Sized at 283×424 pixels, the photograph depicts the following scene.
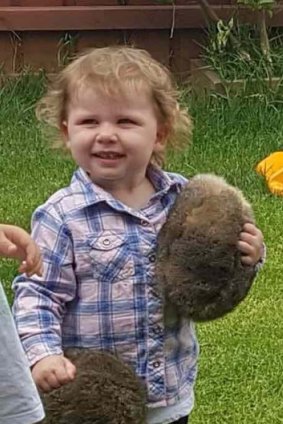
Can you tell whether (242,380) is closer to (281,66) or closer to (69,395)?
(69,395)

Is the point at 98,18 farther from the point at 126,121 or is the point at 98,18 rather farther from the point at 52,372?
the point at 52,372

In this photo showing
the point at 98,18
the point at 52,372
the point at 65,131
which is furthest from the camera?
the point at 98,18

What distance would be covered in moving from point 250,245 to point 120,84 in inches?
17.8

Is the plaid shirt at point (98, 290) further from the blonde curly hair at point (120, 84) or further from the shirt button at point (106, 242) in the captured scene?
the blonde curly hair at point (120, 84)

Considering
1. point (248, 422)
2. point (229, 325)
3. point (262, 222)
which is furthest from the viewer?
point (262, 222)

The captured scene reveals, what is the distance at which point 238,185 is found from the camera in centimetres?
622

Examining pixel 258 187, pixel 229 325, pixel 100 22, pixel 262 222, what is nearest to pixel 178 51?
pixel 100 22

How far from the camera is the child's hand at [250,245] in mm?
2799

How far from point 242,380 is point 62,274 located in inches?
64.4

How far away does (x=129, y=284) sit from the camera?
274cm

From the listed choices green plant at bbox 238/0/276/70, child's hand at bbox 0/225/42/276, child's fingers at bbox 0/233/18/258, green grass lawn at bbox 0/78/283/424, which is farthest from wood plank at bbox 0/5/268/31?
child's fingers at bbox 0/233/18/258

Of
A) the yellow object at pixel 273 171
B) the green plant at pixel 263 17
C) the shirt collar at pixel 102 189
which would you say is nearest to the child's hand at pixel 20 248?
the shirt collar at pixel 102 189

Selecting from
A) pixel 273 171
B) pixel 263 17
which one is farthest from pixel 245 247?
pixel 263 17

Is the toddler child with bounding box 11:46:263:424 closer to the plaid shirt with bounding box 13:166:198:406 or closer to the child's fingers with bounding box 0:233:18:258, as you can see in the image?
the plaid shirt with bounding box 13:166:198:406
